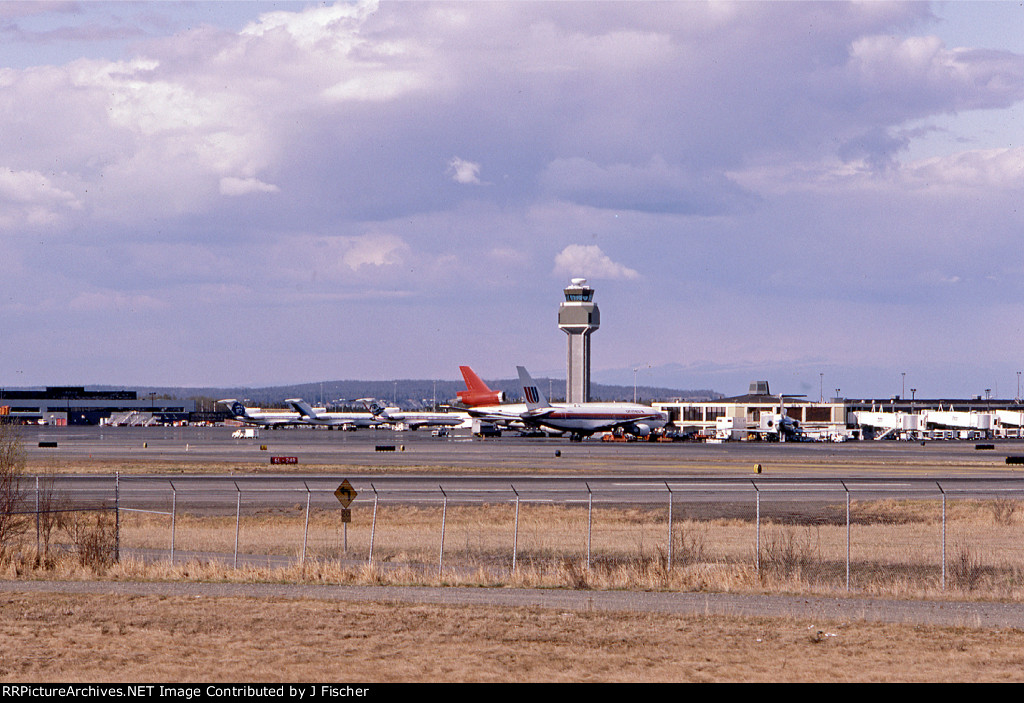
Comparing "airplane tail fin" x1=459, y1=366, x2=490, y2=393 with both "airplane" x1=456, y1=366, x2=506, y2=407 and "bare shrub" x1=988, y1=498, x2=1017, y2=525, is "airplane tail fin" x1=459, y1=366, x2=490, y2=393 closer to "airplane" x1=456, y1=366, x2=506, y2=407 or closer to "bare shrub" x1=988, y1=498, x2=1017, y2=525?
"airplane" x1=456, y1=366, x2=506, y2=407

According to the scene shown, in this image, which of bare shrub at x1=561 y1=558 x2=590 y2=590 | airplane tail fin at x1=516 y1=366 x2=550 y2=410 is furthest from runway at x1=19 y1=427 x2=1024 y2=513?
airplane tail fin at x1=516 y1=366 x2=550 y2=410

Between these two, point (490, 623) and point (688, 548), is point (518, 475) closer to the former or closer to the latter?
point (688, 548)

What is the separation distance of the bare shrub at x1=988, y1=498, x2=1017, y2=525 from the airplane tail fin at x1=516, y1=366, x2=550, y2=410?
9224 centimetres

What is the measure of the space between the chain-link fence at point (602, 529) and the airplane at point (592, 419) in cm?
6899

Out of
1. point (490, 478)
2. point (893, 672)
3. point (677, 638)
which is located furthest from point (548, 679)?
point (490, 478)

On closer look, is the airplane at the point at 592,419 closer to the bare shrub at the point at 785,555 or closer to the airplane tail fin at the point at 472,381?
the airplane tail fin at the point at 472,381

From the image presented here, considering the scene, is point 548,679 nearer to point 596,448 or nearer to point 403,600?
point 403,600

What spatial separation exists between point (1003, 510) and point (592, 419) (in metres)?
88.2

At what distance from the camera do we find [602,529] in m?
43.5

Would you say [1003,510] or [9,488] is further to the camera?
→ [1003,510]

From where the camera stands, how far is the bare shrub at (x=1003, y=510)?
46259 mm

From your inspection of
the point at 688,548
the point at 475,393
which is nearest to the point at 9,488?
the point at 688,548

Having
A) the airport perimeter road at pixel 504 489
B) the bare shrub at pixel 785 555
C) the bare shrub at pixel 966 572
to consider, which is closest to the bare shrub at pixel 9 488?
the airport perimeter road at pixel 504 489

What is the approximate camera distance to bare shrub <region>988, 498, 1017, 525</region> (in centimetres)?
4626
